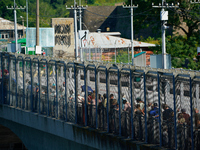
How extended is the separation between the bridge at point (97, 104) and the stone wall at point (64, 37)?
33319 millimetres

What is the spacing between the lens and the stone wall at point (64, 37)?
2084 inches

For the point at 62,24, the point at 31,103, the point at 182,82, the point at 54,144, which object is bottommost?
the point at 54,144

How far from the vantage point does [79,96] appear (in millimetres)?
14461

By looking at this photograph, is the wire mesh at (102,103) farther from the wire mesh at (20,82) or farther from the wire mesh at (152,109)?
the wire mesh at (20,82)

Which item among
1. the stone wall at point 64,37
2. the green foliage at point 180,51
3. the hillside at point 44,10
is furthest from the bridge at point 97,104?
the hillside at point 44,10

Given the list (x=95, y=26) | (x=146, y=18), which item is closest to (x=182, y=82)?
(x=146, y=18)

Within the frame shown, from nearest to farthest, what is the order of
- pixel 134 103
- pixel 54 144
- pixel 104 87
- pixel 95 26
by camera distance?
pixel 134 103 < pixel 104 87 < pixel 54 144 < pixel 95 26

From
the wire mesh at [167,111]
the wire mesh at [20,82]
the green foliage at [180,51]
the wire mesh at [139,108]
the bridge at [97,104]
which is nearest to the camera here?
the bridge at [97,104]

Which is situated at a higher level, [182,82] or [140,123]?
[182,82]

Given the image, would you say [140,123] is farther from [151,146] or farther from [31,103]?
[31,103]

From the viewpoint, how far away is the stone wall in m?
52.9

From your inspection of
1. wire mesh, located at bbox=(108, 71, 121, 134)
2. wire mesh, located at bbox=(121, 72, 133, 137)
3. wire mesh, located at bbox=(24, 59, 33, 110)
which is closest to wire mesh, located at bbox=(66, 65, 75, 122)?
wire mesh, located at bbox=(108, 71, 121, 134)

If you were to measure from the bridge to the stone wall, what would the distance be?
33319mm

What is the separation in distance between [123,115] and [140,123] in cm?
80
